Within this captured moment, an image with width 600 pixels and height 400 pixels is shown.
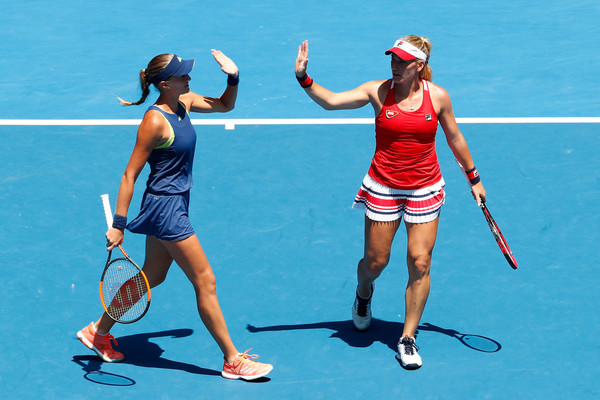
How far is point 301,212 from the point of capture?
28.8 ft

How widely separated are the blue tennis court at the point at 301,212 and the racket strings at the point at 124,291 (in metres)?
0.48

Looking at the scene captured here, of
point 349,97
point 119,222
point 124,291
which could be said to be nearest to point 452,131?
point 349,97

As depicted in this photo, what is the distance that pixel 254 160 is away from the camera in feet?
32.0

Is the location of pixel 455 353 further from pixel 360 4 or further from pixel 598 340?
pixel 360 4

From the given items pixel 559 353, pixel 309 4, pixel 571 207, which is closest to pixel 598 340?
pixel 559 353

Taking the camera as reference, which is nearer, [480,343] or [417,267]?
[417,267]

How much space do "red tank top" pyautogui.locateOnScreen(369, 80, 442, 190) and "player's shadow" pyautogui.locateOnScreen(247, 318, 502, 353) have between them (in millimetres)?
1246

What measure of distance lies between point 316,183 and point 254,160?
2.60 feet

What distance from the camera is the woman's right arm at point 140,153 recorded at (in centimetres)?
602

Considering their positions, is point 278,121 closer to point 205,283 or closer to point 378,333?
point 378,333

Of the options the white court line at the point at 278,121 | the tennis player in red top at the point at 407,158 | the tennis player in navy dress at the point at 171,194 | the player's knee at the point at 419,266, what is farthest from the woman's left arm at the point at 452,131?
the white court line at the point at 278,121

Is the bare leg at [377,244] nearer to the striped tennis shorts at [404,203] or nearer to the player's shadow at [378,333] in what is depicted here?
the striped tennis shorts at [404,203]

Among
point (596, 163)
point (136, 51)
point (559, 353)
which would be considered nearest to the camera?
point (559, 353)

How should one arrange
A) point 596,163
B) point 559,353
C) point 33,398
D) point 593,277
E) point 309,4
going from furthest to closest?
point 309,4 < point 596,163 < point 593,277 < point 559,353 < point 33,398
